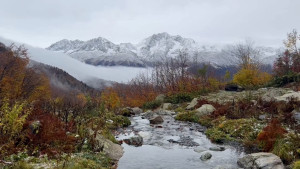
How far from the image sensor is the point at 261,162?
13125 mm

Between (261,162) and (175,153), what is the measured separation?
486cm

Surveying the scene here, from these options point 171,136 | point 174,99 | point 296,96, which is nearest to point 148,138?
point 171,136

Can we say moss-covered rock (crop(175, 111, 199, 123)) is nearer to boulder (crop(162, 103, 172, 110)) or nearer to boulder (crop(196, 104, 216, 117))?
boulder (crop(196, 104, 216, 117))

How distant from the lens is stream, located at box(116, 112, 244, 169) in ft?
45.8

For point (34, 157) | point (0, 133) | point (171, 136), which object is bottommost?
point (171, 136)

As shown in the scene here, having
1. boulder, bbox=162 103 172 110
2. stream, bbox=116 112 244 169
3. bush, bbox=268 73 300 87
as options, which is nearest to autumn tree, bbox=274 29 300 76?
bush, bbox=268 73 300 87

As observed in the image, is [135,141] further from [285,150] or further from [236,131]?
[285,150]

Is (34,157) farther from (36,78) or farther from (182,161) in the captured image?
(36,78)

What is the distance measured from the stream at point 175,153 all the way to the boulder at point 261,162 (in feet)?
1.57

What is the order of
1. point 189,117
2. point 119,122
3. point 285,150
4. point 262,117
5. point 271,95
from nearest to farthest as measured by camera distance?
point 285,150, point 262,117, point 119,122, point 189,117, point 271,95

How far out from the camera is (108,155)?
1461 cm

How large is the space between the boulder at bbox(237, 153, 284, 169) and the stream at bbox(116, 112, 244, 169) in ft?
1.57

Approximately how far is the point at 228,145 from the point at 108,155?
798cm

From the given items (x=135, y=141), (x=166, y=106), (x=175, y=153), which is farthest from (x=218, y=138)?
(x=166, y=106)
